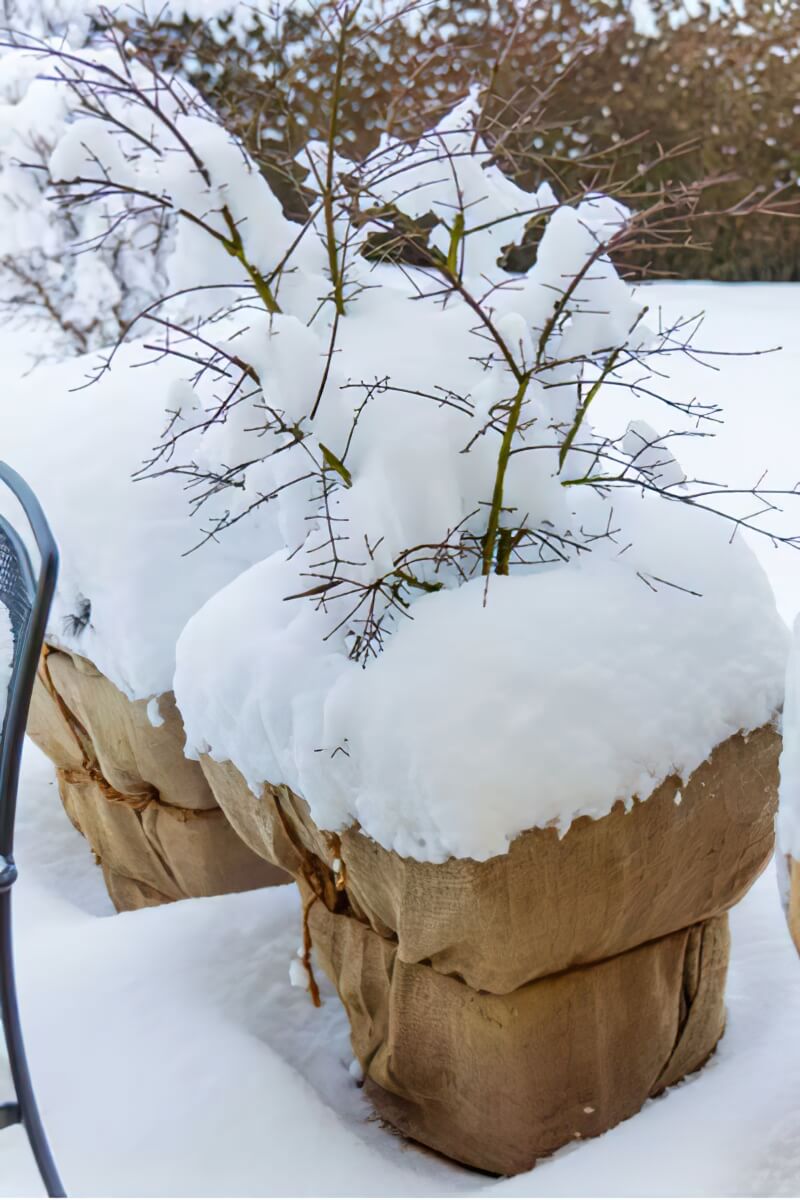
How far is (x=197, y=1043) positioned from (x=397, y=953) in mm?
388

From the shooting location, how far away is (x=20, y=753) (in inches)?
48.1

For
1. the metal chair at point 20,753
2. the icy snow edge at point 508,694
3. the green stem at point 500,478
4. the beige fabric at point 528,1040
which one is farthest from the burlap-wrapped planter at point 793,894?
the metal chair at point 20,753

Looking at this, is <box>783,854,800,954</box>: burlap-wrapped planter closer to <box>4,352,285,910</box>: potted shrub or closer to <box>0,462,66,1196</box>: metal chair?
<box>0,462,66,1196</box>: metal chair

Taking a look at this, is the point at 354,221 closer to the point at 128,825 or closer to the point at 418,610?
the point at 418,610

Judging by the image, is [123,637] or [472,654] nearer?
[472,654]

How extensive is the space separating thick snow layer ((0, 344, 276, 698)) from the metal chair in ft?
1.90

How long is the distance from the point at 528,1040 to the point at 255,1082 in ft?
1.34

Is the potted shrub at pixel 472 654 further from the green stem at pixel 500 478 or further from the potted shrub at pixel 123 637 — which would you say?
the potted shrub at pixel 123 637

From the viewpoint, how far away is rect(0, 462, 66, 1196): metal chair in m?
1.21

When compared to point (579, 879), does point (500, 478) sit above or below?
above

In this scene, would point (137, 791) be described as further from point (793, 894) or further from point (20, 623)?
point (793, 894)

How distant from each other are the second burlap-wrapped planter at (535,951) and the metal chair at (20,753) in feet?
1.27

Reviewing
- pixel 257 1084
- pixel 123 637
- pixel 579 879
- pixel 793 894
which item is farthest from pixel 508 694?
pixel 123 637

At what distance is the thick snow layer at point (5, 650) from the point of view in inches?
53.5
